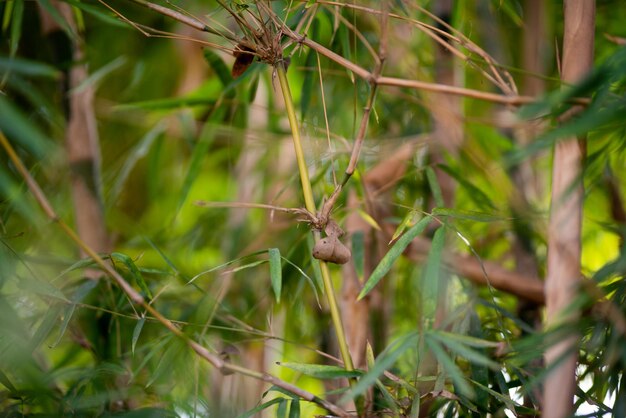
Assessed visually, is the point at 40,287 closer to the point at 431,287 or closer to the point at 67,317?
the point at 67,317

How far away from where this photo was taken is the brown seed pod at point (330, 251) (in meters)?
0.47

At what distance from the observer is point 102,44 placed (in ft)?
4.04

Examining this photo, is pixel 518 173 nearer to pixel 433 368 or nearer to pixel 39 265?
pixel 433 368

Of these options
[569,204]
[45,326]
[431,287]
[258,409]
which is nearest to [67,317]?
[45,326]

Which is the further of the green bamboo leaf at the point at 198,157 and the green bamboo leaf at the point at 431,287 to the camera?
the green bamboo leaf at the point at 198,157

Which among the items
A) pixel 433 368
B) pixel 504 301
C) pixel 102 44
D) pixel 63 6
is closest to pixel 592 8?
pixel 433 368

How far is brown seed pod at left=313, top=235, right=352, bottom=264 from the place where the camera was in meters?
0.47

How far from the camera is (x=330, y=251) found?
468 millimetres

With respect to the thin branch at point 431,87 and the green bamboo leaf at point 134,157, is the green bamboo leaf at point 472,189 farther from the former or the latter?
the green bamboo leaf at point 134,157

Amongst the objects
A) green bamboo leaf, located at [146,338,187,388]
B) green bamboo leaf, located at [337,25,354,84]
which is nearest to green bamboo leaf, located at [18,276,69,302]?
green bamboo leaf, located at [146,338,187,388]

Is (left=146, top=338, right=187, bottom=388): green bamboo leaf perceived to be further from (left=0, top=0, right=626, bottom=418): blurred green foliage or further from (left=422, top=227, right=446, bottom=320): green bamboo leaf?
(left=422, top=227, right=446, bottom=320): green bamboo leaf

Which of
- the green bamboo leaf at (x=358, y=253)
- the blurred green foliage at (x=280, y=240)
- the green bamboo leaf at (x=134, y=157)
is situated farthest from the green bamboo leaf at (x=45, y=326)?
the green bamboo leaf at (x=134, y=157)

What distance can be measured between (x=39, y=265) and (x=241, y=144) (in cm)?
46

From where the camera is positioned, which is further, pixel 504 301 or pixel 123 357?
pixel 504 301
